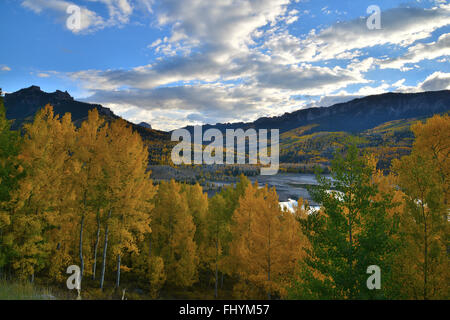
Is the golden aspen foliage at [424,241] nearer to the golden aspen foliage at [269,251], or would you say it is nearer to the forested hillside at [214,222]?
the forested hillside at [214,222]

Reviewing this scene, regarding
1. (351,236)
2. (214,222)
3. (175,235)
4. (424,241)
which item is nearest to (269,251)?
(214,222)

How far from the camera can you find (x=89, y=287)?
19.3 m

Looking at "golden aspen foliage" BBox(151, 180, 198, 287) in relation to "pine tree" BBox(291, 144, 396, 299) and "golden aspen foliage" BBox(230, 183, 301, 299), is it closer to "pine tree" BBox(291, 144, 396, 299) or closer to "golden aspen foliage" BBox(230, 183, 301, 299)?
"golden aspen foliage" BBox(230, 183, 301, 299)

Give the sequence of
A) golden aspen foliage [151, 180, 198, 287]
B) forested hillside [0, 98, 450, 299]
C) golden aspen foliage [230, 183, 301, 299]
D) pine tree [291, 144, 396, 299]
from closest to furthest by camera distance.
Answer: pine tree [291, 144, 396, 299] < forested hillside [0, 98, 450, 299] < golden aspen foliage [230, 183, 301, 299] < golden aspen foliage [151, 180, 198, 287]

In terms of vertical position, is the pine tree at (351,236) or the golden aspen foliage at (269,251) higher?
the pine tree at (351,236)

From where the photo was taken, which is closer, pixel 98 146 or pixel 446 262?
pixel 446 262

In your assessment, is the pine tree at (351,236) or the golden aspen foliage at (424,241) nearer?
the pine tree at (351,236)

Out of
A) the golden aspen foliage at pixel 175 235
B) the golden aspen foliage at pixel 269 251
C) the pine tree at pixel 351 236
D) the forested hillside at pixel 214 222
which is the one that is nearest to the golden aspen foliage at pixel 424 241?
the forested hillside at pixel 214 222

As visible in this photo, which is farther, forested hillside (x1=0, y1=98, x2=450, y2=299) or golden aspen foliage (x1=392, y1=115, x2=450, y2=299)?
golden aspen foliage (x1=392, y1=115, x2=450, y2=299)

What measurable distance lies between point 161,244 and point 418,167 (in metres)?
25.9

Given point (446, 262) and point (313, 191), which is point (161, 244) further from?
point (446, 262)

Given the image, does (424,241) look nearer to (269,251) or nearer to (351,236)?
(351,236)

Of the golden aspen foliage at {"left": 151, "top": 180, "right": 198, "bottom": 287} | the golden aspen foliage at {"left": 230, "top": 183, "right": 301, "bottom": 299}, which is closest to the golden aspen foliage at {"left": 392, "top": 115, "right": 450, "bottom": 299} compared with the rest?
the golden aspen foliage at {"left": 230, "top": 183, "right": 301, "bottom": 299}
